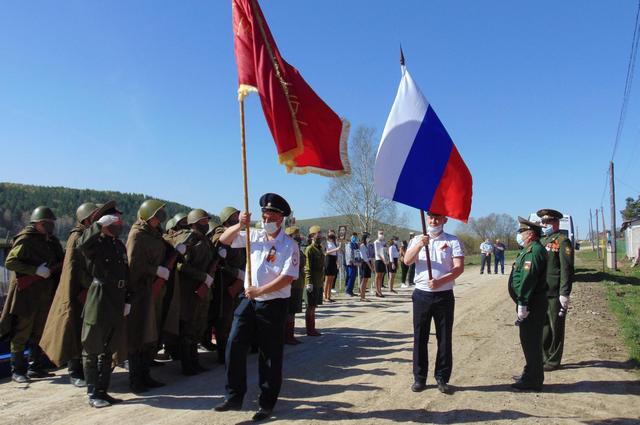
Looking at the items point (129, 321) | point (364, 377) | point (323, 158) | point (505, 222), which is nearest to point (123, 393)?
point (129, 321)

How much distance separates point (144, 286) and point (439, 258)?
3.84 meters

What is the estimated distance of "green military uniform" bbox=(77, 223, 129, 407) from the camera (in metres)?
5.38

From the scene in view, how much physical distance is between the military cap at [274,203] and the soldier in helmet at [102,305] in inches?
74.7

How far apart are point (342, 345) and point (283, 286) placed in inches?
168

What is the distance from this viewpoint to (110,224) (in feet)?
18.6

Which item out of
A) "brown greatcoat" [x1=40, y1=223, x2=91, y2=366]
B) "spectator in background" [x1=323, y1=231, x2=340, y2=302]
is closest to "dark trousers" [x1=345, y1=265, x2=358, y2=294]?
"spectator in background" [x1=323, y1=231, x2=340, y2=302]

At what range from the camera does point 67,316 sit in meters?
6.04

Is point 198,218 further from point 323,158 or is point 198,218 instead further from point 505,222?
point 505,222

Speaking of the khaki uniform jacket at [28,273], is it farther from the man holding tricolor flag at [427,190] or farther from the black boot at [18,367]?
the man holding tricolor flag at [427,190]

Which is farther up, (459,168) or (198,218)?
(459,168)

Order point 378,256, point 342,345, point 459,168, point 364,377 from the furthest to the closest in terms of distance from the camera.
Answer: point 378,256
point 342,345
point 364,377
point 459,168

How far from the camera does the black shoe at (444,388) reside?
5.82 m

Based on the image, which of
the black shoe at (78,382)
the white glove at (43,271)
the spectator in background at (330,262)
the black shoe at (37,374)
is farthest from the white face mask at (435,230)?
the spectator in background at (330,262)

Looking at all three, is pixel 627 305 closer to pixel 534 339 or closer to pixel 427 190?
pixel 534 339
